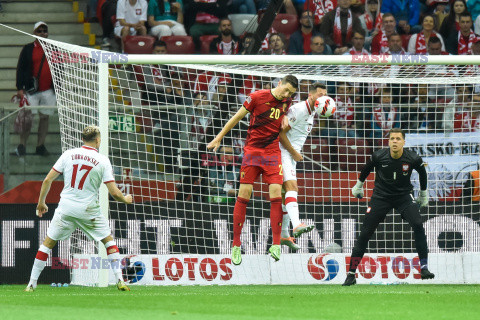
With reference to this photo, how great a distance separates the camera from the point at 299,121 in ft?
39.3

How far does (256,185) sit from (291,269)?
5.18 feet

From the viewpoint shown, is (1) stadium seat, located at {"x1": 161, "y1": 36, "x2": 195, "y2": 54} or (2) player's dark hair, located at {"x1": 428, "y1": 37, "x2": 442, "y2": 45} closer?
(2) player's dark hair, located at {"x1": 428, "y1": 37, "x2": 442, "y2": 45}

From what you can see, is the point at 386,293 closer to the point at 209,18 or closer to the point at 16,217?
the point at 16,217

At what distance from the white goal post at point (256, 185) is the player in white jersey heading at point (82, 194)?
1.60m

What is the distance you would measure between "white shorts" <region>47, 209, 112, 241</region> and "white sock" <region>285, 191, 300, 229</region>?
2.26m

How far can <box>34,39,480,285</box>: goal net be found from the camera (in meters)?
12.9

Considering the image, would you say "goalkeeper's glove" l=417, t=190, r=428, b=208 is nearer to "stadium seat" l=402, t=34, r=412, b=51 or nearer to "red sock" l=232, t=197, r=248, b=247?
"red sock" l=232, t=197, r=248, b=247

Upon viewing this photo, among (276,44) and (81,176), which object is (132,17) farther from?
(81,176)

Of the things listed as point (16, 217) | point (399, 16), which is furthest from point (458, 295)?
point (399, 16)

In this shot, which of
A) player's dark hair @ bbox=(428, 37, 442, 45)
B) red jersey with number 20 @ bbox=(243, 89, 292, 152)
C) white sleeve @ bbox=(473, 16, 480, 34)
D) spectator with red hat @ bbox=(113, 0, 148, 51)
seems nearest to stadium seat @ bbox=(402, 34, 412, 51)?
player's dark hair @ bbox=(428, 37, 442, 45)

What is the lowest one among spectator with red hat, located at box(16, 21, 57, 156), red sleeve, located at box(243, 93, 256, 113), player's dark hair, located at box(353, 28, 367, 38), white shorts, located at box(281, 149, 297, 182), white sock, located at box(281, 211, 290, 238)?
white sock, located at box(281, 211, 290, 238)

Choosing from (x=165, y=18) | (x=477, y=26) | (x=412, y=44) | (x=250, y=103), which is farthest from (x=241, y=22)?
(x=250, y=103)

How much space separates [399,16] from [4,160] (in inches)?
338

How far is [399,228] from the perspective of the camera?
44.2 feet
